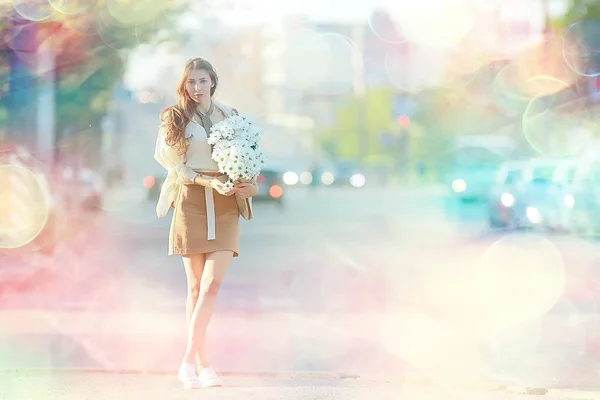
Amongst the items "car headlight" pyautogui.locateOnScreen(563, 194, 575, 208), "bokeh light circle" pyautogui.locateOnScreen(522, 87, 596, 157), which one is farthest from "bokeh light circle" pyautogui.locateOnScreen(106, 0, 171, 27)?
"bokeh light circle" pyautogui.locateOnScreen(522, 87, 596, 157)

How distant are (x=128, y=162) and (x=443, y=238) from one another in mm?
38108

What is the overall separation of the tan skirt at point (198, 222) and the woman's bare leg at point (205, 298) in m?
0.07

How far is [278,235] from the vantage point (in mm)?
22375

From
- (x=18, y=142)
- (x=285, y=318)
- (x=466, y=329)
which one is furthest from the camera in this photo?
(x=18, y=142)

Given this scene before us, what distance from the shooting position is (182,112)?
602 centimetres

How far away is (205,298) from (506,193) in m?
15.0

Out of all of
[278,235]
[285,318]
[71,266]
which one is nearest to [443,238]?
[278,235]

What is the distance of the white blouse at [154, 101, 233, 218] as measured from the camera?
19.8ft

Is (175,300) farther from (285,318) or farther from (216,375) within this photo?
(216,375)

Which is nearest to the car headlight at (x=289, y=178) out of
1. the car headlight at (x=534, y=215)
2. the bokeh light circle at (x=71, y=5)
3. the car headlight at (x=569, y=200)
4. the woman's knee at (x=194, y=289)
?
the bokeh light circle at (x=71, y=5)

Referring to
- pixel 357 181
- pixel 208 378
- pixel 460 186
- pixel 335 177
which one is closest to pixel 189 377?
pixel 208 378

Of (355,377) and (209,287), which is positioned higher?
(209,287)

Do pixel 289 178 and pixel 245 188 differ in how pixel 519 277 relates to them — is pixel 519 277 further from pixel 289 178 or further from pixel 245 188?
pixel 289 178

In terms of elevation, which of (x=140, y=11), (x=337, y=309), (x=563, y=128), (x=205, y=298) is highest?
(x=140, y=11)
